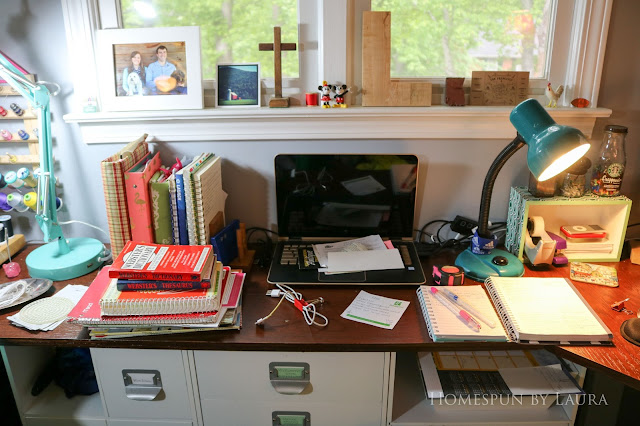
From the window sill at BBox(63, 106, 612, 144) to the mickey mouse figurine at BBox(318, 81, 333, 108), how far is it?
26 millimetres

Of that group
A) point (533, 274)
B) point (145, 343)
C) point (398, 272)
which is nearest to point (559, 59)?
point (533, 274)

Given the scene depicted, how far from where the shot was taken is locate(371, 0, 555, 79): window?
153 cm

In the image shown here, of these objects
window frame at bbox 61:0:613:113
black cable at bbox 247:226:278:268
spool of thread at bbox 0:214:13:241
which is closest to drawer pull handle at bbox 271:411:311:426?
black cable at bbox 247:226:278:268

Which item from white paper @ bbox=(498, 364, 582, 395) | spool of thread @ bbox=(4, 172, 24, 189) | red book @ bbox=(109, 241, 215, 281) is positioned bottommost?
white paper @ bbox=(498, 364, 582, 395)

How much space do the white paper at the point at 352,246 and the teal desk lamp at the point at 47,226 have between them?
26.3 inches

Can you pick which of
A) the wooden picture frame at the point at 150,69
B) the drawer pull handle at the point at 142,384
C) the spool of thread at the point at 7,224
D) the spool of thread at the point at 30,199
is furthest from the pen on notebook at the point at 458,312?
the spool of thread at the point at 7,224

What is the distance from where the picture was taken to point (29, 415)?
1.35m

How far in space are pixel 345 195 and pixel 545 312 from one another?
65cm

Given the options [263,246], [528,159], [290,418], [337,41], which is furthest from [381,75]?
[290,418]

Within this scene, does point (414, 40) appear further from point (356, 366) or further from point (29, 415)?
point (29, 415)

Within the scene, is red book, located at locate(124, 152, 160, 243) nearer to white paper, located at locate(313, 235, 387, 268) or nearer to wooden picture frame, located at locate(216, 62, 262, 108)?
wooden picture frame, located at locate(216, 62, 262, 108)

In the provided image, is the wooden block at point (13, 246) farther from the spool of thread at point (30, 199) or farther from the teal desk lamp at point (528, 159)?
the teal desk lamp at point (528, 159)

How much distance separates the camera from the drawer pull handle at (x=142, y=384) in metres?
1.27

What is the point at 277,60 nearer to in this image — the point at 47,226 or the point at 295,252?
the point at 295,252
